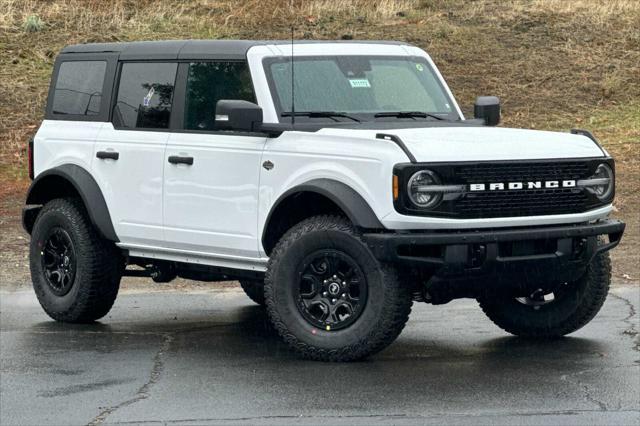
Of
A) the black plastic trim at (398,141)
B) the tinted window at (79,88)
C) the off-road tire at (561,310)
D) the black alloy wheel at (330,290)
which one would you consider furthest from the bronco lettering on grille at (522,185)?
the tinted window at (79,88)

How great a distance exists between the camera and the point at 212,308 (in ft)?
37.4

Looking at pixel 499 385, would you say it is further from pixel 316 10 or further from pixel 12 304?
pixel 316 10

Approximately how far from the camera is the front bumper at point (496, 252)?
325 inches

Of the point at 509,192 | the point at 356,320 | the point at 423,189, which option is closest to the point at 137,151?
the point at 356,320

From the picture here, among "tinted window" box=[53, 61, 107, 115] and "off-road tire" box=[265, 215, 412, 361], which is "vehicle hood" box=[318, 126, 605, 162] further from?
"tinted window" box=[53, 61, 107, 115]

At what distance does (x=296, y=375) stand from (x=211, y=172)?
1702mm

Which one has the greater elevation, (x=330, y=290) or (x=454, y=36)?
(x=454, y=36)

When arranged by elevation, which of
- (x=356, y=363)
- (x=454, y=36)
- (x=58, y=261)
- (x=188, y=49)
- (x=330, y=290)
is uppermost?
(x=188, y=49)

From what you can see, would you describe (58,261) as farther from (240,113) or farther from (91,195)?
(240,113)

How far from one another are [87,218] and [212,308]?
1.45 m

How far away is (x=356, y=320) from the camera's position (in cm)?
856

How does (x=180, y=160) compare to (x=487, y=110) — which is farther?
(x=487, y=110)

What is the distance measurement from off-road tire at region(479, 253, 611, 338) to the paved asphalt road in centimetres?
11

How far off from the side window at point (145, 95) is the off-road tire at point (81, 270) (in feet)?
2.52
